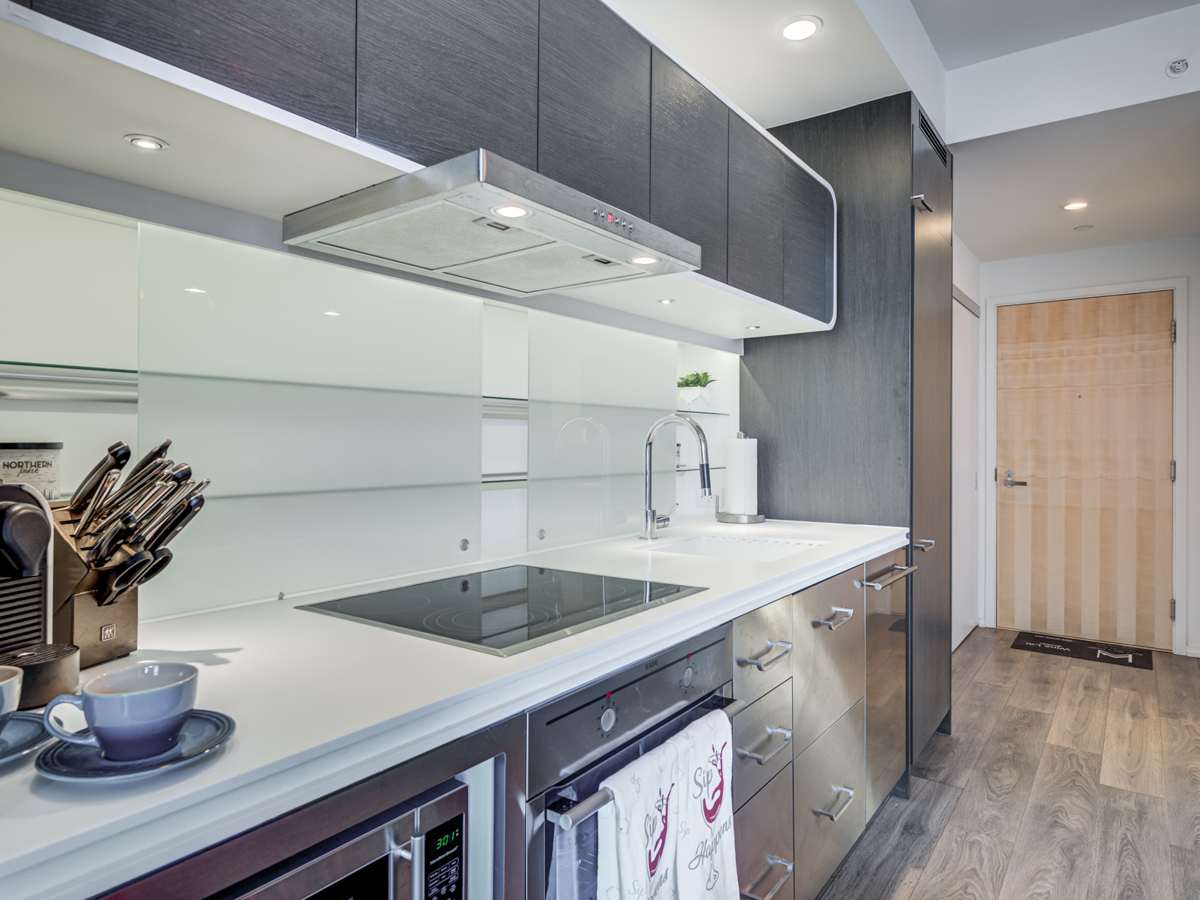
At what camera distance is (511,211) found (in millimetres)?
1158

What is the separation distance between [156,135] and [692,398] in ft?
6.59

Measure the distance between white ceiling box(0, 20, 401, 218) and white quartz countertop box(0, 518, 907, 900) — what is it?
69 centimetres

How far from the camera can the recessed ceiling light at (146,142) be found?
0.96m

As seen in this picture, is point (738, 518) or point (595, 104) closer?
point (595, 104)

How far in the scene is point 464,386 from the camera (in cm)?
176

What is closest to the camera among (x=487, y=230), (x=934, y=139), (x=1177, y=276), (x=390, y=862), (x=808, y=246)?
(x=390, y=862)

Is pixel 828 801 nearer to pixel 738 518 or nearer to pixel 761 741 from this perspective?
pixel 761 741

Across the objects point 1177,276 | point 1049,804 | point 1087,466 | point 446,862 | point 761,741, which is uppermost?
point 1177,276

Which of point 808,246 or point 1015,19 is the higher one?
point 1015,19

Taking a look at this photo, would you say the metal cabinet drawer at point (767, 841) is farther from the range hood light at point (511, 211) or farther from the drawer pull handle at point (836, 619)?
the range hood light at point (511, 211)

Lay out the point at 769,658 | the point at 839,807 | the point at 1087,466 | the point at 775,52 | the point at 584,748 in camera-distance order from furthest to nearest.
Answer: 1. the point at 1087,466
2. the point at 775,52
3. the point at 839,807
4. the point at 769,658
5. the point at 584,748

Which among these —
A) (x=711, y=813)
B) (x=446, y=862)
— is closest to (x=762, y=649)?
(x=711, y=813)

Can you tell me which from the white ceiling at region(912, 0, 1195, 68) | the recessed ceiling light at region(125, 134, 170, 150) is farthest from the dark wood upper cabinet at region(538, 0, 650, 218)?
the white ceiling at region(912, 0, 1195, 68)

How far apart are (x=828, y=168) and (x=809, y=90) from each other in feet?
1.00
